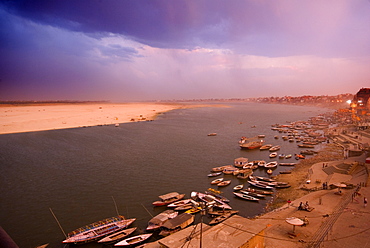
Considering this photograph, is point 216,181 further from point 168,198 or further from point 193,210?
point 168,198

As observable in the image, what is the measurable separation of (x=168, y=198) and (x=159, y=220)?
5.54 meters

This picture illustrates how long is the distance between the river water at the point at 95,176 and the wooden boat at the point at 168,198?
2.49 ft

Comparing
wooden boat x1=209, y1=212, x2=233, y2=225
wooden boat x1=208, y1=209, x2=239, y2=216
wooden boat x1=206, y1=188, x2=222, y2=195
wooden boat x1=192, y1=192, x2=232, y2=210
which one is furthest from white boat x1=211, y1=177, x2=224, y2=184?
wooden boat x1=209, y1=212, x2=233, y2=225

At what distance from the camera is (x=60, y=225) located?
26312 millimetres

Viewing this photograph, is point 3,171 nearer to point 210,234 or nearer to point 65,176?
point 65,176

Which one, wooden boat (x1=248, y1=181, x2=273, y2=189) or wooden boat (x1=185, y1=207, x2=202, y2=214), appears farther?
wooden boat (x1=248, y1=181, x2=273, y2=189)

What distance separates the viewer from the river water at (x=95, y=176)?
27828 millimetres

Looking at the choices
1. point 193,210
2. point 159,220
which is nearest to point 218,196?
point 193,210

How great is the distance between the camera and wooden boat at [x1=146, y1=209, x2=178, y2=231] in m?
24.4

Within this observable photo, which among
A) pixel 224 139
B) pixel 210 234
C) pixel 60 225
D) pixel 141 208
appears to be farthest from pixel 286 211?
pixel 224 139

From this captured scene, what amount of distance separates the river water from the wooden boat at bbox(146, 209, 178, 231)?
A: 166cm

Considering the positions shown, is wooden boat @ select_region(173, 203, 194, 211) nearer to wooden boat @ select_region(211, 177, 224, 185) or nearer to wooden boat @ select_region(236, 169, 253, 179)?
wooden boat @ select_region(211, 177, 224, 185)

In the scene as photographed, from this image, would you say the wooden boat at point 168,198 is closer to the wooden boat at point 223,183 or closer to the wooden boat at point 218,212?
the wooden boat at point 218,212

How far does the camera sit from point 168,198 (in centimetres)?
3042
